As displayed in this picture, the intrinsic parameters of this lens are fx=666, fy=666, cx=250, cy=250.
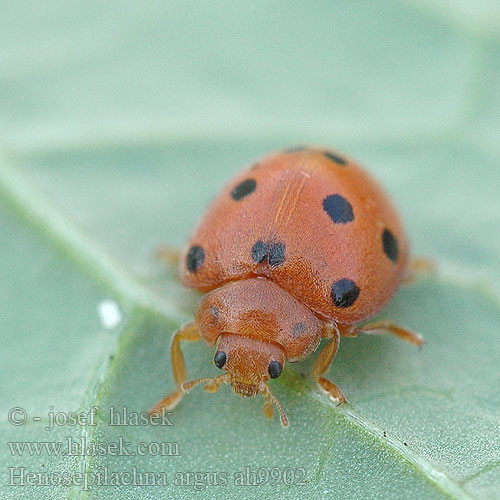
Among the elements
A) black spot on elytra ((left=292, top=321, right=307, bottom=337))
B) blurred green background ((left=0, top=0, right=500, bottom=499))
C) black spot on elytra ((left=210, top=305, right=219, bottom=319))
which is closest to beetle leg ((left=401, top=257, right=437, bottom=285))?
blurred green background ((left=0, top=0, right=500, bottom=499))

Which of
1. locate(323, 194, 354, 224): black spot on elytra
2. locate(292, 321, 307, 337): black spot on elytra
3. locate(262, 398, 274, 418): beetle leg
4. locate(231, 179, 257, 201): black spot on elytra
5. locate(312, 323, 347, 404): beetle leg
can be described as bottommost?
locate(262, 398, 274, 418): beetle leg

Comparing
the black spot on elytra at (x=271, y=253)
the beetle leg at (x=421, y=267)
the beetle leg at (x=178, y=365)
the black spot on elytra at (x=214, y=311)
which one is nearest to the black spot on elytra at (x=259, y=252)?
the black spot on elytra at (x=271, y=253)

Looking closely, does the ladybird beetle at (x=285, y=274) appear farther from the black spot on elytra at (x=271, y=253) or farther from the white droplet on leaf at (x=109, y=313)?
the white droplet on leaf at (x=109, y=313)

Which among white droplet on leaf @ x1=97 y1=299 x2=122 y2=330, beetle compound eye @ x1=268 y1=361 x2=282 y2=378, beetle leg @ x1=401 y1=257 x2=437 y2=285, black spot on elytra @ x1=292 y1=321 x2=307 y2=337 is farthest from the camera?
beetle leg @ x1=401 y1=257 x2=437 y2=285

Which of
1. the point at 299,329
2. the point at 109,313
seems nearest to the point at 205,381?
the point at 299,329

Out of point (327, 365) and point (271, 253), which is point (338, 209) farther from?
point (327, 365)

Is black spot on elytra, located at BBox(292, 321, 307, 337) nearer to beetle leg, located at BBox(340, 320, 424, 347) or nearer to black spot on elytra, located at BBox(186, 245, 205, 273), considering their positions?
beetle leg, located at BBox(340, 320, 424, 347)

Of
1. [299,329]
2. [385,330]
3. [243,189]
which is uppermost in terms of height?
[243,189]
